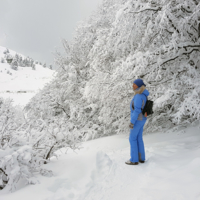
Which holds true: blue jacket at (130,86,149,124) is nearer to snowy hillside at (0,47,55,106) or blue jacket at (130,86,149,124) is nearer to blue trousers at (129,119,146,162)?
blue trousers at (129,119,146,162)

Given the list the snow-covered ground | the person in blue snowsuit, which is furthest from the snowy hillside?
the snow-covered ground

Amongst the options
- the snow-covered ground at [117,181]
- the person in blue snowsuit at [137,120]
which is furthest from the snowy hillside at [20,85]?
the snow-covered ground at [117,181]

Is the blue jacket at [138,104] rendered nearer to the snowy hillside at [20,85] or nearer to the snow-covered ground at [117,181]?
the snow-covered ground at [117,181]

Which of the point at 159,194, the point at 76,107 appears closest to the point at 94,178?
the point at 159,194

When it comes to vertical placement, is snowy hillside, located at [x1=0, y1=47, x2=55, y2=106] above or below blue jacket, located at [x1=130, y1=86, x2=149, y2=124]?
above

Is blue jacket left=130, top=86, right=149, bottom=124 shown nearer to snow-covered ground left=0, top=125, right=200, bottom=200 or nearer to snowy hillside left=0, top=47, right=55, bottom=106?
snow-covered ground left=0, top=125, right=200, bottom=200

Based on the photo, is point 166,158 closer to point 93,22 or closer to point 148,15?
→ point 148,15

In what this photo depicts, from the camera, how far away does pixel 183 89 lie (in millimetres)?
4711

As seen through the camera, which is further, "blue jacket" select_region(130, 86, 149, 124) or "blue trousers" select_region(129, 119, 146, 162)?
"blue trousers" select_region(129, 119, 146, 162)

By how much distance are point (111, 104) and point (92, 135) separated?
93.5 inches

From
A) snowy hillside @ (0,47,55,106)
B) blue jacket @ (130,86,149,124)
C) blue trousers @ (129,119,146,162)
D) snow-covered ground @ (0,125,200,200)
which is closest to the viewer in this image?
snow-covered ground @ (0,125,200,200)

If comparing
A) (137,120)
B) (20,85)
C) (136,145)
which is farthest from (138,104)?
(20,85)

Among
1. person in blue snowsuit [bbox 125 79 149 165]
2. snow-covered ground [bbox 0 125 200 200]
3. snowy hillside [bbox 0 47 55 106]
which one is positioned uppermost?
snowy hillside [bbox 0 47 55 106]

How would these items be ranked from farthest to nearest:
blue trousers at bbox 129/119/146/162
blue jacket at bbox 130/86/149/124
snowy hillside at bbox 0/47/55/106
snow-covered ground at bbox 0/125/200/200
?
snowy hillside at bbox 0/47/55/106 < blue trousers at bbox 129/119/146/162 < blue jacket at bbox 130/86/149/124 < snow-covered ground at bbox 0/125/200/200
